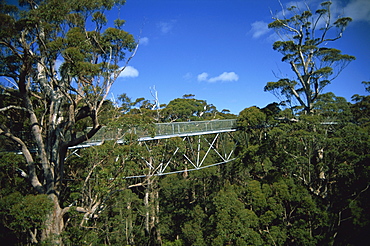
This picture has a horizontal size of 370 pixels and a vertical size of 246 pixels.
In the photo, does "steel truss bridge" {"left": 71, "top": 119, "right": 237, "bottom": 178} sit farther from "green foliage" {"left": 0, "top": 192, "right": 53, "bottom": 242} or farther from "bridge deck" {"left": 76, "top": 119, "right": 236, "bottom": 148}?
"green foliage" {"left": 0, "top": 192, "right": 53, "bottom": 242}

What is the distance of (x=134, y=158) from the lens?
7.89m

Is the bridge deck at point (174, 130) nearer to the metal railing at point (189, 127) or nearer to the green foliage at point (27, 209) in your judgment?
the metal railing at point (189, 127)

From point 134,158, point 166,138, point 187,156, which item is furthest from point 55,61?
point 187,156

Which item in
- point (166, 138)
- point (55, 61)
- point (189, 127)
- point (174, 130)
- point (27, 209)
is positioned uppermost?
point (55, 61)

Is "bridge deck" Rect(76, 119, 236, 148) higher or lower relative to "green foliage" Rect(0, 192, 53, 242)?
higher

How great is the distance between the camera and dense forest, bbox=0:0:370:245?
6859 millimetres

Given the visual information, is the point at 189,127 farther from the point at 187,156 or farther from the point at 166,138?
the point at 187,156

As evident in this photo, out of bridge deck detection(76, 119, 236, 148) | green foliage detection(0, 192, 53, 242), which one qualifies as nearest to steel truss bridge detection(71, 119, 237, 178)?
bridge deck detection(76, 119, 236, 148)

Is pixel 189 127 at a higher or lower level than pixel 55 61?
lower

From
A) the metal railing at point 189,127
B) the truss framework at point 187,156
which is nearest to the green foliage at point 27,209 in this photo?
the truss framework at point 187,156

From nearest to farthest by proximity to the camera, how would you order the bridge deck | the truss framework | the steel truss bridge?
the steel truss bridge < the bridge deck < the truss framework

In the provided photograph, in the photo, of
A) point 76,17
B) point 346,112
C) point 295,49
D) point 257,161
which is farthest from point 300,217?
point 76,17

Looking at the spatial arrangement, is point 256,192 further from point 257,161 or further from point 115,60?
point 115,60

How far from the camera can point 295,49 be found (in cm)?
1609
